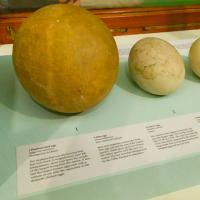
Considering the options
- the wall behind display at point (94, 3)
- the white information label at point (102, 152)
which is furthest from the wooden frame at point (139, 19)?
the white information label at point (102, 152)

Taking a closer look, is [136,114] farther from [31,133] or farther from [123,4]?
[123,4]

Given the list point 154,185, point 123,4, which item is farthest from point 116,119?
point 123,4

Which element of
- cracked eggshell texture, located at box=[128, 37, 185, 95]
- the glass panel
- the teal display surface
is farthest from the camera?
the glass panel

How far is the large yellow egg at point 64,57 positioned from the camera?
0.43m

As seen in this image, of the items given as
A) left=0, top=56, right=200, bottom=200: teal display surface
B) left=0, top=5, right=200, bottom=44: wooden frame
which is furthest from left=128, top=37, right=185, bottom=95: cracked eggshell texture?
left=0, top=5, right=200, bottom=44: wooden frame

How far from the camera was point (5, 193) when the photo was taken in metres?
0.40

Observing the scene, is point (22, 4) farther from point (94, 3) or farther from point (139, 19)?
point (139, 19)

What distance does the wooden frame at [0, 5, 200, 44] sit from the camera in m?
0.73

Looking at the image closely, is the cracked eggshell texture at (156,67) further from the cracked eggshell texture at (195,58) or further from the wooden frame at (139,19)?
the wooden frame at (139,19)

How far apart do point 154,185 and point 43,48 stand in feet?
0.91

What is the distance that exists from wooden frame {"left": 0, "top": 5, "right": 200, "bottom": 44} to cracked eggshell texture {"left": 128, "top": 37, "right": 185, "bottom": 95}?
0.82 feet

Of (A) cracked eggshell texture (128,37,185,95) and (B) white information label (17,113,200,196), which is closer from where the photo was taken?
(B) white information label (17,113,200,196)

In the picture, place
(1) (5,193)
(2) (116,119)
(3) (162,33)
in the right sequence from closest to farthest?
(1) (5,193) → (2) (116,119) → (3) (162,33)

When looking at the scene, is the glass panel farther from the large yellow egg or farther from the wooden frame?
the large yellow egg
